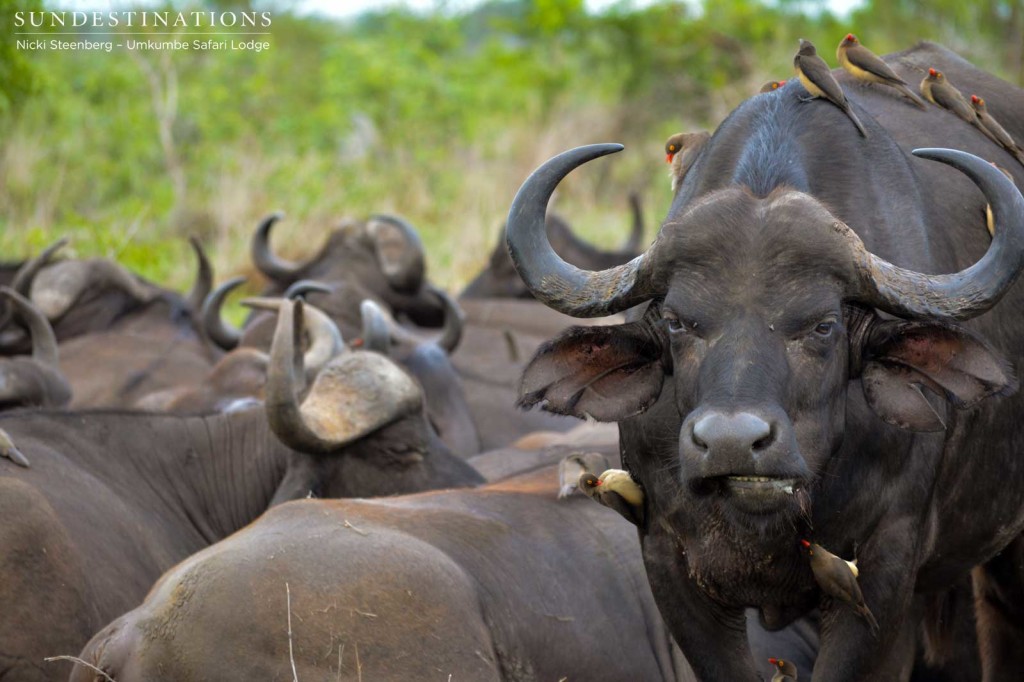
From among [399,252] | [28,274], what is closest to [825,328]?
[28,274]

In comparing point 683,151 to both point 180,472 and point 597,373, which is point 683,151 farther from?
point 180,472

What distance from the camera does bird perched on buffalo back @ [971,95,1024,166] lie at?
5.21 m

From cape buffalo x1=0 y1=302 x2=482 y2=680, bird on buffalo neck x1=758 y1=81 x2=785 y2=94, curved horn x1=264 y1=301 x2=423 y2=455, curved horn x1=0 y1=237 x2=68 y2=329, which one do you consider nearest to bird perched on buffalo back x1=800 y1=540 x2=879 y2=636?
bird on buffalo neck x1=758 y1=81 x2=785 y2=94

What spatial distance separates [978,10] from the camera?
22797 millimetres

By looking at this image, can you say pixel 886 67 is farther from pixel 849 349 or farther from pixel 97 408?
pixel 97 408

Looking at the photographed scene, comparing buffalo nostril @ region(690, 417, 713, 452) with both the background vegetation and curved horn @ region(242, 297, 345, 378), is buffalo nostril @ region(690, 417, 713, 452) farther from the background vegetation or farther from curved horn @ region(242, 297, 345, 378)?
the background vegetation

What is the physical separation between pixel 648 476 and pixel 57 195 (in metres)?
12.4

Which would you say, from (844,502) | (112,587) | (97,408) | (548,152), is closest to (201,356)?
(97,408)

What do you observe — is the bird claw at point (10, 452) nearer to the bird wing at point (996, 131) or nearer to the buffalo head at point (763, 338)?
the buffalo head at point (763, 338)

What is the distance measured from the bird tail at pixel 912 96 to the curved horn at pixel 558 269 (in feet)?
4.56

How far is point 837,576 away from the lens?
4.12 metres

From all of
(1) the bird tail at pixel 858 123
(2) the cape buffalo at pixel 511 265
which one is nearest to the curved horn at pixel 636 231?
(2) the cape buffalo at pixel 511 265

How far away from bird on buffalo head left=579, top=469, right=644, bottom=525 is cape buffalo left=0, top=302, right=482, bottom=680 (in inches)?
77.8

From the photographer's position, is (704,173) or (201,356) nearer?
(704,173)
